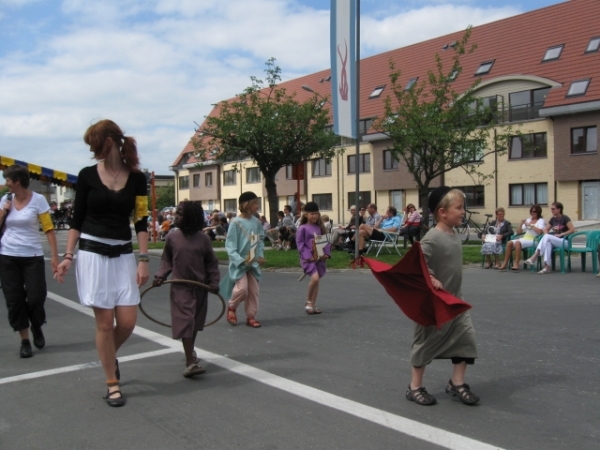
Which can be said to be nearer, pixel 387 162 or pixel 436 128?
pixel 436 128

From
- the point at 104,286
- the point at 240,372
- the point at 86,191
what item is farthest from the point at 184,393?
the point at 86,191

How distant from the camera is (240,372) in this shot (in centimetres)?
573

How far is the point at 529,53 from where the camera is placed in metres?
40.4

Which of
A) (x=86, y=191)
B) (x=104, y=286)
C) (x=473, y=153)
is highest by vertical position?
(x=473, y=153)

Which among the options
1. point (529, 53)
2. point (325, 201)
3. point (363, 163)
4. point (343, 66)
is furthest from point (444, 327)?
point (325, 201)

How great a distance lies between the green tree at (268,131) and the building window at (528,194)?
16.7 metres

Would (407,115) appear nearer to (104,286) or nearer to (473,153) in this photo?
(473,153)

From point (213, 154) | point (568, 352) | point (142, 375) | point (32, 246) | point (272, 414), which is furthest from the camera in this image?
point (213, 154)

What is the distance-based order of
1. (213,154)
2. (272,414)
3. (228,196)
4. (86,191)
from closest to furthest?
1. (272,414)
2. (86,191)
3. (213,154)
4. (228,196)

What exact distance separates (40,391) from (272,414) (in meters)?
2.01

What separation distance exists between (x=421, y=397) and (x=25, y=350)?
4.06 meters

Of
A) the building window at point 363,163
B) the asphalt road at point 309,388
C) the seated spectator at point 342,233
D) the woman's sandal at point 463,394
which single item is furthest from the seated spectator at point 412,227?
the building window at point 363,163

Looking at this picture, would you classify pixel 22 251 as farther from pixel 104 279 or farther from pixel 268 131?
pixel 268 131

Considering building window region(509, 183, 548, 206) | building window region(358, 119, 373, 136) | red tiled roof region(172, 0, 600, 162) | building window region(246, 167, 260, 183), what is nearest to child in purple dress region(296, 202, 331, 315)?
red tiled roof region(172, 0, 600, 162)
